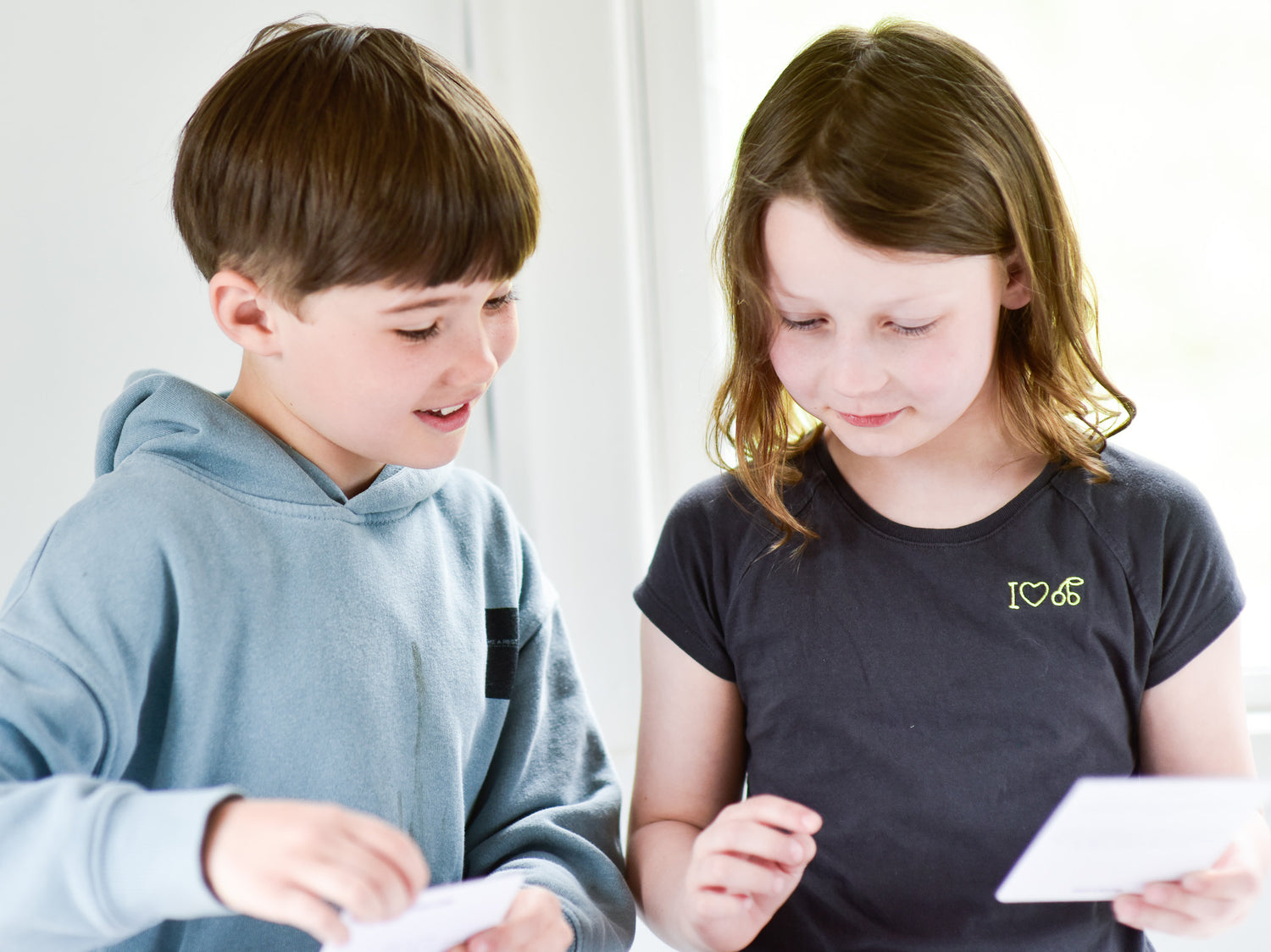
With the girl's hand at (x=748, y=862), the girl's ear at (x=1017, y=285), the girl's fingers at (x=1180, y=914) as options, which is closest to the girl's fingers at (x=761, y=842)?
the girl's hand at (x=748, y=862)

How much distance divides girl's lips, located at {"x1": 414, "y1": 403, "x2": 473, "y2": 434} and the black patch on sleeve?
203mm

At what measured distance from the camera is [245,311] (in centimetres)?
86

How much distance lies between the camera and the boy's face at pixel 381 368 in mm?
839

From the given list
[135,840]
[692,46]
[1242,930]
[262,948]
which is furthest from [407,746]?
[1242,930]

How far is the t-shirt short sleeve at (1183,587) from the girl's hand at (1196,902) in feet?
0.59

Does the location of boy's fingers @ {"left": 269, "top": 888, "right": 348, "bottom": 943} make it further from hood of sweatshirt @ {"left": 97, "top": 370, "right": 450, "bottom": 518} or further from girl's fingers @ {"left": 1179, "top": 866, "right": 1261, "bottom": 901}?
girl's fingers @ {"left": 1179, "top": 866, "right": 1261, "bottom": 901}

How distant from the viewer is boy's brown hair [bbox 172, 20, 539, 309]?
0.82m

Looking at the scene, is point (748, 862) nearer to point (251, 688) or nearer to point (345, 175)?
point (251, 688)

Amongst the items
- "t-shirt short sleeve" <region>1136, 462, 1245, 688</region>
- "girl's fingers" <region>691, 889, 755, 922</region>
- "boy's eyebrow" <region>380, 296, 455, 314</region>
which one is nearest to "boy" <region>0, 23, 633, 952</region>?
"boy's eyebrow" <region>380, 296, 455, 314</region>

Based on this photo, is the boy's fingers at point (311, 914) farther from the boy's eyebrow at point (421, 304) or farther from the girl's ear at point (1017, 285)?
the girl's ear at point (1017, 285)

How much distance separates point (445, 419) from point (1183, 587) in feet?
2.05

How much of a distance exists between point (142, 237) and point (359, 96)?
41 centimetres

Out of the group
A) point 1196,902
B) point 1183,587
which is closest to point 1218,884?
point 1196,902

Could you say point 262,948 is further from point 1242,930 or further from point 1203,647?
point 1242,930
